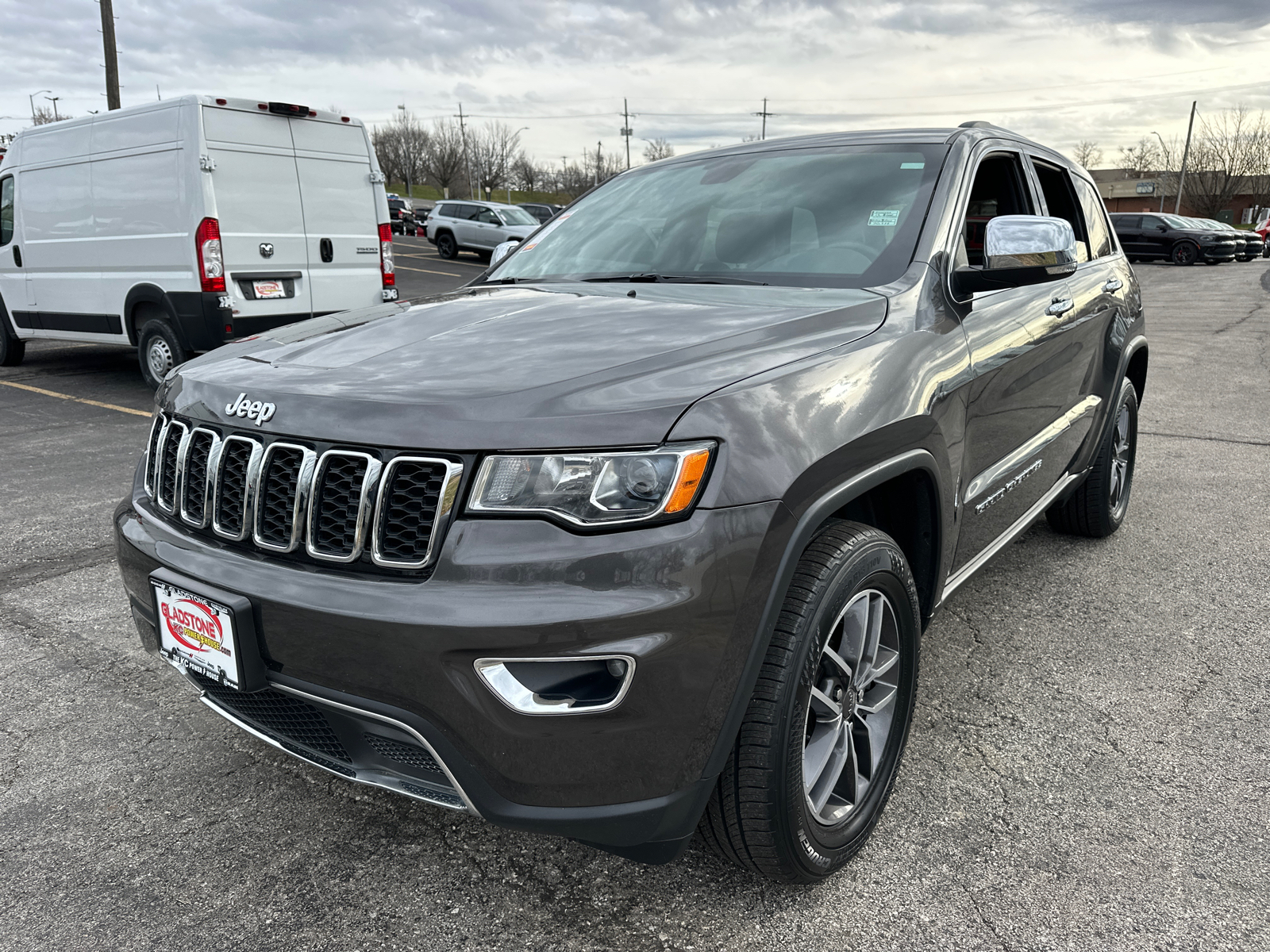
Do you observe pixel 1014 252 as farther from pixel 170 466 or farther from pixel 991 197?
pixel 170 466

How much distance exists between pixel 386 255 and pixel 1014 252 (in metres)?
7.51

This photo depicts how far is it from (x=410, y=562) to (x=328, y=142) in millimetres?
7798

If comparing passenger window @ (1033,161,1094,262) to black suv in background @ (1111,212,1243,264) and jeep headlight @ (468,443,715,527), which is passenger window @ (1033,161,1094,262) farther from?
black suv in background @ (1111,212,1243,264)

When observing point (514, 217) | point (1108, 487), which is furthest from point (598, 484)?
point (514, 217)

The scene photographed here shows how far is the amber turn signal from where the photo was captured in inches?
66.2

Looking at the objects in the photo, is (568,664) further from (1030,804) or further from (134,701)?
(134,701)

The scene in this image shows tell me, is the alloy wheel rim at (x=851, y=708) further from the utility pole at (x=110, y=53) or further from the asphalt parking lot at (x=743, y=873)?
the utility pole at (x=110, y=53)

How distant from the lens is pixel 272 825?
2.39 m

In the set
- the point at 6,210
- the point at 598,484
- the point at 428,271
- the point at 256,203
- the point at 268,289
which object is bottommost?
the point at 428,271

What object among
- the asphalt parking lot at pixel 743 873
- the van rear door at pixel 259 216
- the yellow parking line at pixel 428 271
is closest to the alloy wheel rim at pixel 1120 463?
the asphalt parking lot at pixel 743 873

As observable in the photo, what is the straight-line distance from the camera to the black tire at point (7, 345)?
10.0m

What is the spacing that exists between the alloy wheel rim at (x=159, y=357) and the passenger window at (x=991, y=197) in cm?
698

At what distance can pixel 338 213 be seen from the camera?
28.4 feet

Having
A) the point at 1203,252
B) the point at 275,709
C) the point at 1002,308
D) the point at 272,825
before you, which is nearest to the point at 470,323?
the point at 275,709
